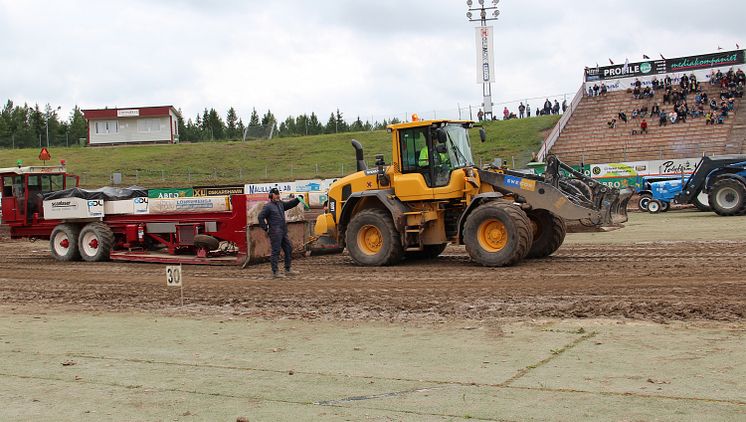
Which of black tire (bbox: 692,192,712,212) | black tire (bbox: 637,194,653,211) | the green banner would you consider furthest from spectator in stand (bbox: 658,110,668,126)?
the green banner

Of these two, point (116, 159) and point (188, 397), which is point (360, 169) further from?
point (116, 159)

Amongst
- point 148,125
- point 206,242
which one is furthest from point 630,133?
point 148,125

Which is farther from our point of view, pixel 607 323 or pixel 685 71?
pixel 685 71

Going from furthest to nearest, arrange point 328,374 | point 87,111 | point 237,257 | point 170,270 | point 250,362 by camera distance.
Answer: point 87,111 < point 237,257 < point 170,270 < point 250,362 < point 328,374

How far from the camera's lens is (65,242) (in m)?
20.8

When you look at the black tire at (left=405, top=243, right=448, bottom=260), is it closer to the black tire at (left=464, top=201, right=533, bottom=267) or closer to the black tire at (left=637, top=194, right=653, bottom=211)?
the black tire at (left=464, top=201, right=533, bottom=267)

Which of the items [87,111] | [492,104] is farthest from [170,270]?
[87,111]

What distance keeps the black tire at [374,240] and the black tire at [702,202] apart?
1805 centimetres

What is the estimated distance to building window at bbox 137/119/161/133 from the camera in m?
74.5

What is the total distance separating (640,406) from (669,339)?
8.17 ft

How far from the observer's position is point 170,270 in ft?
39.7

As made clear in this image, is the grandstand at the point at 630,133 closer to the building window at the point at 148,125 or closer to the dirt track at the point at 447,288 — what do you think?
the dirt track at the point at 447,288

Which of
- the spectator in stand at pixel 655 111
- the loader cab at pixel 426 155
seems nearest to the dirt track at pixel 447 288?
the loader cab at pixel 426 155

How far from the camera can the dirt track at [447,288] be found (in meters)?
10.2
